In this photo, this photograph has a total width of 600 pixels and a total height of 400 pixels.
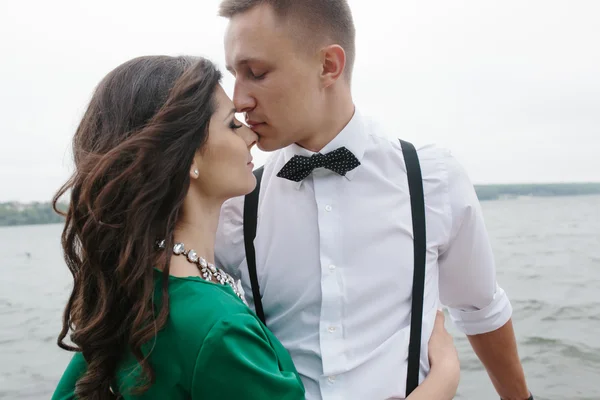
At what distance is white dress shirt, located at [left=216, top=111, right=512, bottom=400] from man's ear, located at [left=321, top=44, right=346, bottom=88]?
6.4 inches

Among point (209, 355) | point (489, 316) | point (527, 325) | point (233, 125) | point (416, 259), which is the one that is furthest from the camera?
point (527, 325)

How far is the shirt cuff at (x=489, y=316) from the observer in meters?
2.48

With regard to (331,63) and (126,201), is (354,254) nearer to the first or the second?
(331,63)

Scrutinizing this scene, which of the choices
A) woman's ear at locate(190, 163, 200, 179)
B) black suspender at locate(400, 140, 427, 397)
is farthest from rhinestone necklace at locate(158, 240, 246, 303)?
black suspender at locate(400, 140, 427, 397)

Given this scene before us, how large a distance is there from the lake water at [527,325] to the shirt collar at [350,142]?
7.43 feet

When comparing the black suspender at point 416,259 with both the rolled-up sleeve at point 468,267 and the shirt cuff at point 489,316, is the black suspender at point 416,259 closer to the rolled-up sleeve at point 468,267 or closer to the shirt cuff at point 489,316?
the rolled-up sleeve at point 468,267

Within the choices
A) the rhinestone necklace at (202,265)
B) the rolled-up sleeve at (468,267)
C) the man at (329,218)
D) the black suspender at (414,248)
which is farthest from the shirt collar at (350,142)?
the rhinestone necklace at (202,265)

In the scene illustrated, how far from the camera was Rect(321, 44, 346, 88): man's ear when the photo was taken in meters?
2.18

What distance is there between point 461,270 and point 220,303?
1.08 meters

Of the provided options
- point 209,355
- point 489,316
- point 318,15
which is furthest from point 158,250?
point 489,316

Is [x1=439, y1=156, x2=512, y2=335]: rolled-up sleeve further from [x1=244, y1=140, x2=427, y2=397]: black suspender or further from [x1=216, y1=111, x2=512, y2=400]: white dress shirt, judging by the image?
[x1=244, y1=140, x2=427, y2=397]: black suspender

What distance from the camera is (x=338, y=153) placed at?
210cm

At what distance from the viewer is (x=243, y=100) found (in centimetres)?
209

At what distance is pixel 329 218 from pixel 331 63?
55cm
